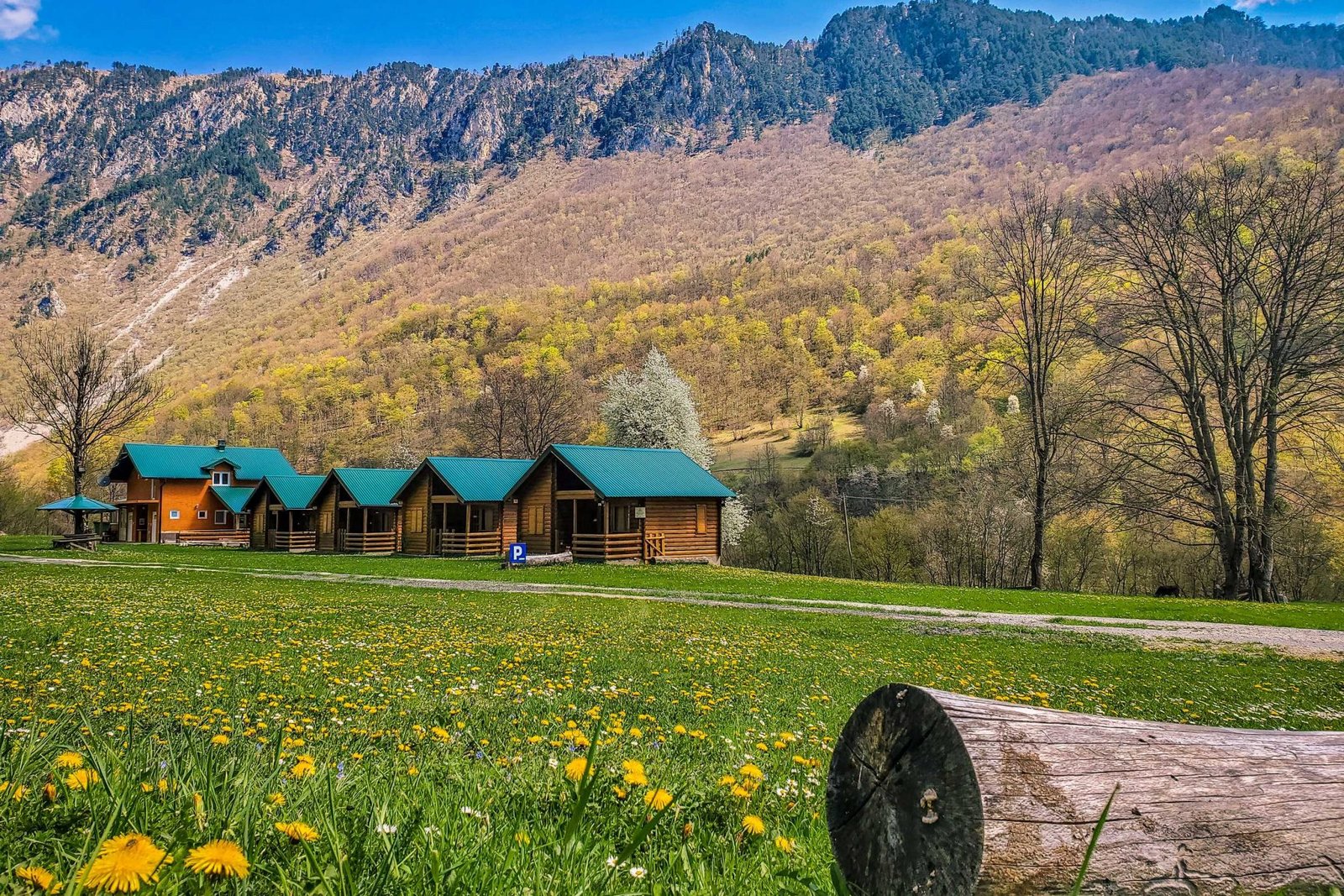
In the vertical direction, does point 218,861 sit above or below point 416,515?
above

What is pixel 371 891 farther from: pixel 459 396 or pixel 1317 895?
pixel 459 396

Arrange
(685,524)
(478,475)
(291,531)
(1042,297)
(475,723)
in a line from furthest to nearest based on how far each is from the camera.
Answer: (291,531) → (478,475) → (685,524) → (1042,297) → (475,723)

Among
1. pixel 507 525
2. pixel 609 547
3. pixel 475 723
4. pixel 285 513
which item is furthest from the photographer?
pixel 285 513

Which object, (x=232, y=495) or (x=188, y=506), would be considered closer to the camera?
(x=188, y=506)

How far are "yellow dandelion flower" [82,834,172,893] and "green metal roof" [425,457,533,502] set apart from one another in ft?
145

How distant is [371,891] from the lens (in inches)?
73.4

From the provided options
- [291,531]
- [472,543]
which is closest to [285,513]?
[291,531]

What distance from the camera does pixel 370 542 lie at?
51500 mm

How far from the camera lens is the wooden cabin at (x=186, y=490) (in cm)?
6278

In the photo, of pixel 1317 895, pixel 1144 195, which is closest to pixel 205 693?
pixel 1317 895

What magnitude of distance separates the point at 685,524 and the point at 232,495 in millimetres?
42380

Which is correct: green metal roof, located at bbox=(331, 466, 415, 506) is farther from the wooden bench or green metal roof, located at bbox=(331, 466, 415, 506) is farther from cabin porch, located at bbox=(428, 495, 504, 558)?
the wooden bench

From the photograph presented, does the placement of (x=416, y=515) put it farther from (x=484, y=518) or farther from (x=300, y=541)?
(x=300, y=541)

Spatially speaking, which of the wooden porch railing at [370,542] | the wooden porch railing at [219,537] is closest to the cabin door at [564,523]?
the wooden porch railing at [370,542]
